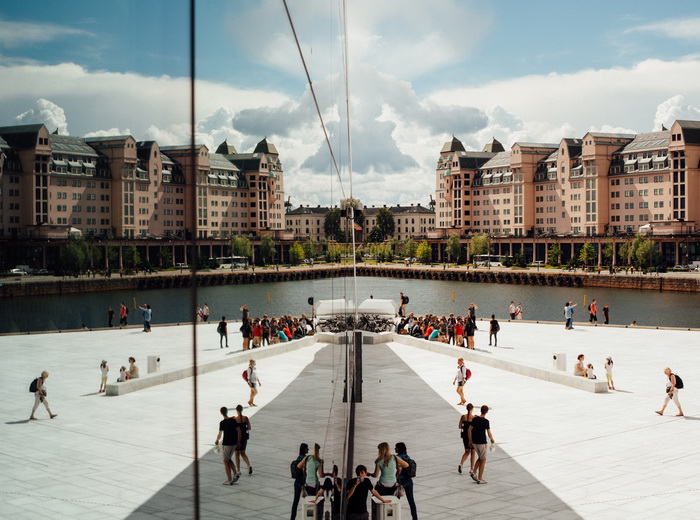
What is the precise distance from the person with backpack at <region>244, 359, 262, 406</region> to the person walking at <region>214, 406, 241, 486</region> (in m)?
0.33

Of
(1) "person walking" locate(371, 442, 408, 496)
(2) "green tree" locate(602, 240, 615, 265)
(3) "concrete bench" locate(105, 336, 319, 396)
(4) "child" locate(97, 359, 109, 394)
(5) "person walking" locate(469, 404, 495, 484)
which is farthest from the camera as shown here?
(2) "green tree" locate(602, 240, 615, 265)

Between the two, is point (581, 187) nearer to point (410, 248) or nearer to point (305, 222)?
point (410, 248)

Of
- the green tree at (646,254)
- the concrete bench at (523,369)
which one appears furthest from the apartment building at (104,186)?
the green tree at (646,254)

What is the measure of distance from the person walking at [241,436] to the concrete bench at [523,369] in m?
18.5

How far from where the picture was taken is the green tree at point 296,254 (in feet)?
25.8

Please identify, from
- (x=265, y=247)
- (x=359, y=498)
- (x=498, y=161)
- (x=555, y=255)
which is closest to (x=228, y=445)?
(x=265, y=247)

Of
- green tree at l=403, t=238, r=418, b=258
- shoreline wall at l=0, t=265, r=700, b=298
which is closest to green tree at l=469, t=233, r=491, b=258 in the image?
shoreline wall at l=0, t=265, r=700, b=298

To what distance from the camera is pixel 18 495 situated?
1.47 meters

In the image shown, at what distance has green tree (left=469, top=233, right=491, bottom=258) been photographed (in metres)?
139

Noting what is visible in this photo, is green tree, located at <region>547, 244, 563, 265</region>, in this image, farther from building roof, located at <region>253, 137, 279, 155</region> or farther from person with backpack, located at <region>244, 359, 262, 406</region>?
person with backpack, located at <region>244, 359, 262, 406</region>

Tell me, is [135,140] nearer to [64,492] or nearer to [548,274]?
[64,492]

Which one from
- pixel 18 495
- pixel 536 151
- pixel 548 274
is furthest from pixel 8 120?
pixel 536 151

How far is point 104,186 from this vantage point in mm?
1998

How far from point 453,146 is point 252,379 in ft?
566
